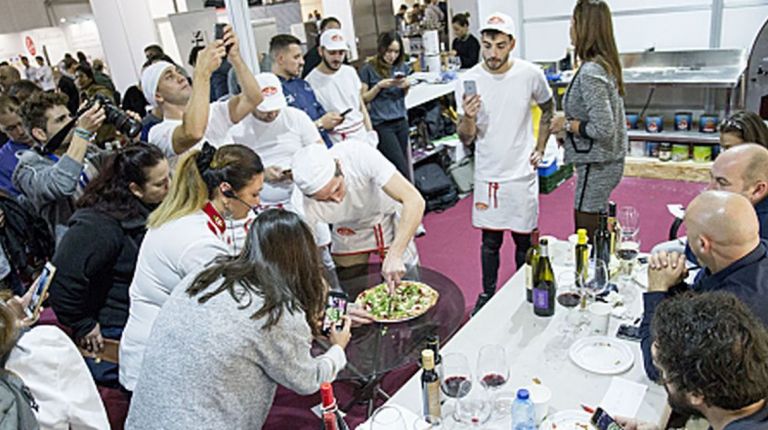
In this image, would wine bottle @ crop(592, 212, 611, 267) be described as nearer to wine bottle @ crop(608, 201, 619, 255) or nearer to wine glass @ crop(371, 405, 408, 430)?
wine bottle @ crop(608, 201, 619, 255)

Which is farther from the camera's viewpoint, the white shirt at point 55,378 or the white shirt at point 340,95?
the white shirt at point 340,95

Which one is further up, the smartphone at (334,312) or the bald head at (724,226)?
the bald head at (724,226)

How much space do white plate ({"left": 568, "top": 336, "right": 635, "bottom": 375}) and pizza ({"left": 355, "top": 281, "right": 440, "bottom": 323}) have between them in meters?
0.65

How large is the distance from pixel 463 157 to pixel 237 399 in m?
4.23

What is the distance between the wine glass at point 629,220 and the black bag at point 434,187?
2.80 metres

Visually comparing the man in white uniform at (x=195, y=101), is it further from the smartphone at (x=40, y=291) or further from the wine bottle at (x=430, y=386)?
the wine bottle at (x=430, y=386)

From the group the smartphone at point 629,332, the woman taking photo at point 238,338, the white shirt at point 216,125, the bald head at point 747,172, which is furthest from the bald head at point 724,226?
the white shirt at point 216,125

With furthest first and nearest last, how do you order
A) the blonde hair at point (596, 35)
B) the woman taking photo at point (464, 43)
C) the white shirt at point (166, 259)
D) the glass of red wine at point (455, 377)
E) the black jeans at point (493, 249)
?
the woman taking photo at point (464, 43), the black jeans at point (493, 249), the blonde hair at point (596, 35), the white shirt at point (166, 259), the glass of red wine at point (455, 377)

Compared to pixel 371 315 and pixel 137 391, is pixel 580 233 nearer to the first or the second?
pixel 371 315

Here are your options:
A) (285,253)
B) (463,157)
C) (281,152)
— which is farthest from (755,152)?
(463,157)

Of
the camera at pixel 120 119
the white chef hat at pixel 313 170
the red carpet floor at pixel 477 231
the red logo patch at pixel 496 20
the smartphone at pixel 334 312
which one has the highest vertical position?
the red logo patch at pixel 496 20

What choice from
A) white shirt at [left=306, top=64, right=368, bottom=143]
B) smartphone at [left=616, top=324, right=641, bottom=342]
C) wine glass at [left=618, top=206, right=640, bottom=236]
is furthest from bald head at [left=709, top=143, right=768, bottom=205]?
white shirt at [left=306, top=64, right=368, bottom=143]

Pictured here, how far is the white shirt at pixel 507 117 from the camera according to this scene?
3.05 meters

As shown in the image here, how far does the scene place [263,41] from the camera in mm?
5551
